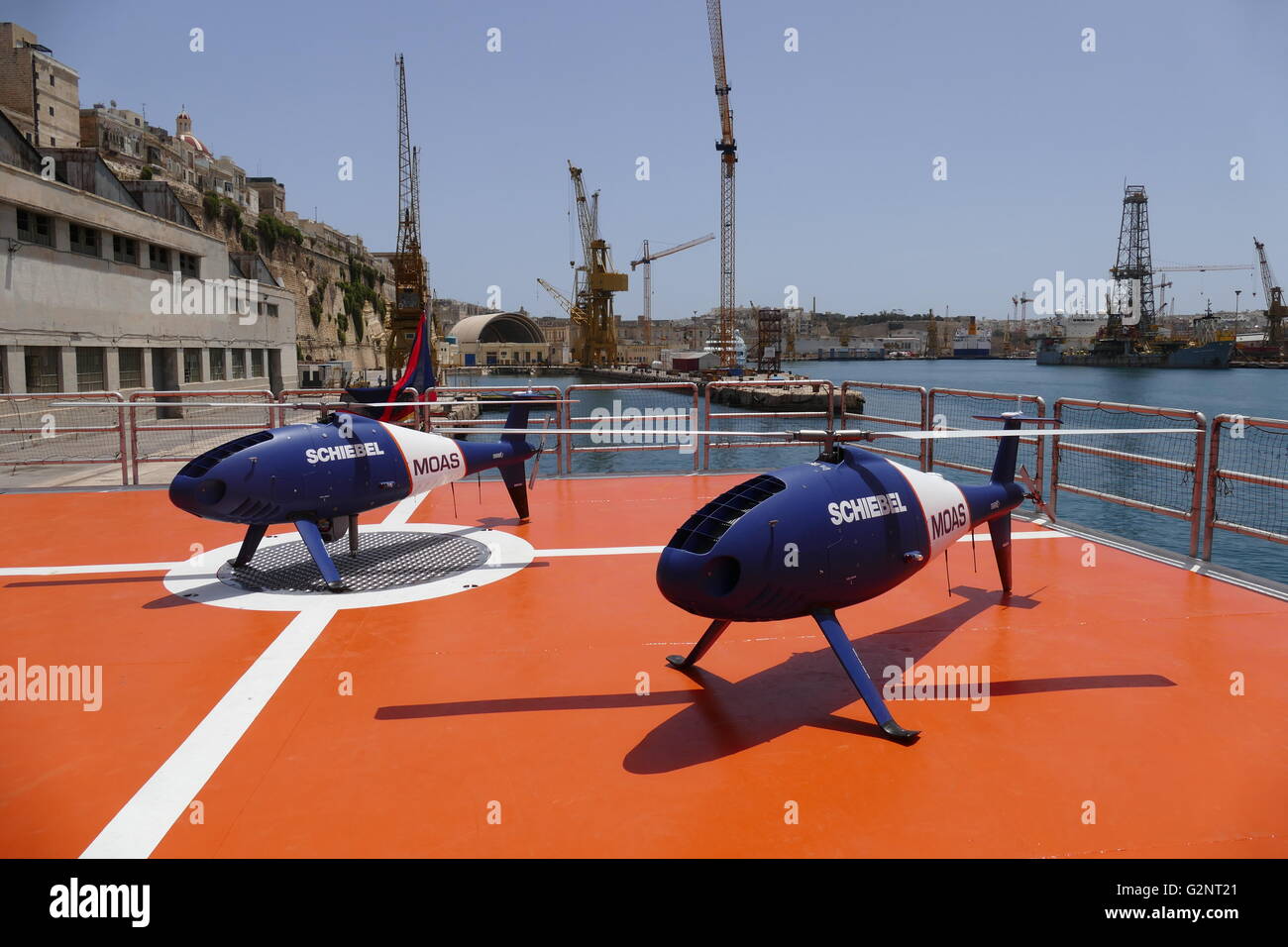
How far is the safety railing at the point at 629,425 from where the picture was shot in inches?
557

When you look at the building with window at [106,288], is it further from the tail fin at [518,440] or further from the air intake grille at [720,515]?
the air intake grille at [720,515]

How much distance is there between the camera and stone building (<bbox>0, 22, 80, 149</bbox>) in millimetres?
75312

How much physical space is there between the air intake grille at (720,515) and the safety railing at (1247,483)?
5816 mm

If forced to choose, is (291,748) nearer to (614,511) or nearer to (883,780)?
(883,780)

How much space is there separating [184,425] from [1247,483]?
2254 centimetres

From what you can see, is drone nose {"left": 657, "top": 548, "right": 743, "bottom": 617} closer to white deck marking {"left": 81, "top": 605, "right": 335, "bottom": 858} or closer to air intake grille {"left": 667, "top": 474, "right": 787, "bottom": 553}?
air intake grille {"left": 667, "top": 474, "right": 787, "bottom": 553}

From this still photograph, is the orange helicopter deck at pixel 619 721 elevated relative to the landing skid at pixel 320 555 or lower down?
lower down

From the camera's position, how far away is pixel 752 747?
20.7 feet

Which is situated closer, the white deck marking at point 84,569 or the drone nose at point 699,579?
the drone nose at point 699,579

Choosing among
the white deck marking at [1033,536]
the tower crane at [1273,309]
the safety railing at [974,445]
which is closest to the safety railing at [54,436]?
the safety railing at [974,445]

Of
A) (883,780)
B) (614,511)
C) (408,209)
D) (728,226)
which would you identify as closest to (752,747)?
(883,780)

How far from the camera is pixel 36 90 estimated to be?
78.8 meters

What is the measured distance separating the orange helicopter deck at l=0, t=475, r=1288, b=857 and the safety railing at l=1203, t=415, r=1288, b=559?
0.87 metres

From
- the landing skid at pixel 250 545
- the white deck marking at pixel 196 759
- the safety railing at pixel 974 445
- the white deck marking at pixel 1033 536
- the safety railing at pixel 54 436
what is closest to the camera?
the white deck marking at pixel 196 759
